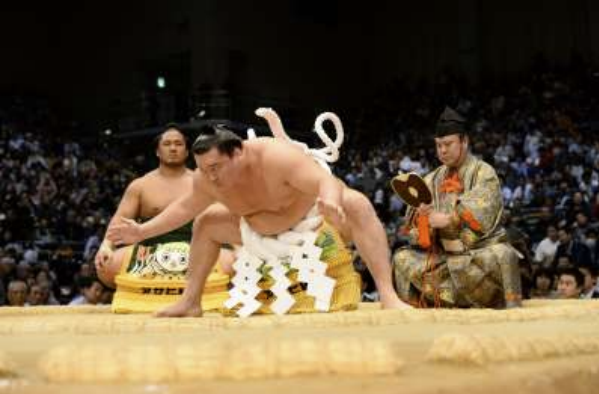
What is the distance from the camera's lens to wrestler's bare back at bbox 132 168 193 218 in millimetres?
3166

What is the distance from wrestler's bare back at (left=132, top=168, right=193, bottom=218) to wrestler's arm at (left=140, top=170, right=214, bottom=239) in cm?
79

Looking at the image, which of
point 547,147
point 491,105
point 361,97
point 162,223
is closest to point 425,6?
point 361,97

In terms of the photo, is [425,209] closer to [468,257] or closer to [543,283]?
[468,257]

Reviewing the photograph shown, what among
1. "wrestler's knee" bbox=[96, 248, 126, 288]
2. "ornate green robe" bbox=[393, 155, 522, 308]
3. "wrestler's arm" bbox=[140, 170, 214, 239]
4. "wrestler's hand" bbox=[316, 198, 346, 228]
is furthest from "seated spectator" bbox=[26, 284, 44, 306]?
"wrestler's hand" bbox=[316, 198, 346, 228]

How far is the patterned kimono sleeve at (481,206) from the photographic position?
2822 mm

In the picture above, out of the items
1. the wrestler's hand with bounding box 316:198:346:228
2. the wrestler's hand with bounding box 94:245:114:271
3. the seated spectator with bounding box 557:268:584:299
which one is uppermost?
the wrestler's hand with bounding box 316:198:346:228

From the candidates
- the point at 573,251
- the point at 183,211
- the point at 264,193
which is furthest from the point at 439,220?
the point at 573,251

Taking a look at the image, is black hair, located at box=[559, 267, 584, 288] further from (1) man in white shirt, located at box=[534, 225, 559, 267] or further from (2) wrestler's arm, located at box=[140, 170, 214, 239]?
(2) wrestler's arm, located at box=[140, 170, 214, 239]

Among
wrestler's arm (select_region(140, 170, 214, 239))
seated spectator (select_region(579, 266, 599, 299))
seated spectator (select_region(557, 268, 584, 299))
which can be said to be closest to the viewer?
wrestler's arm (select_region(140, 170, 214, 239))

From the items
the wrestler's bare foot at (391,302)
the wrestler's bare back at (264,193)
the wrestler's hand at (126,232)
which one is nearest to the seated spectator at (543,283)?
the wrestler's bare foot at (391,302)

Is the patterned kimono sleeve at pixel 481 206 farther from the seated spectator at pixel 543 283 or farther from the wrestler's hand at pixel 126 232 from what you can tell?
the seated spectator at pixel 543 283

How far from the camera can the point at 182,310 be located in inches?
92.4

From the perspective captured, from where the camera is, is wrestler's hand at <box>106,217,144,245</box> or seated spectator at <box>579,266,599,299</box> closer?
wrestler's hand at <box>106,217,144,245</box>

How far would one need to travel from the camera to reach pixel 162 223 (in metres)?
2.35
